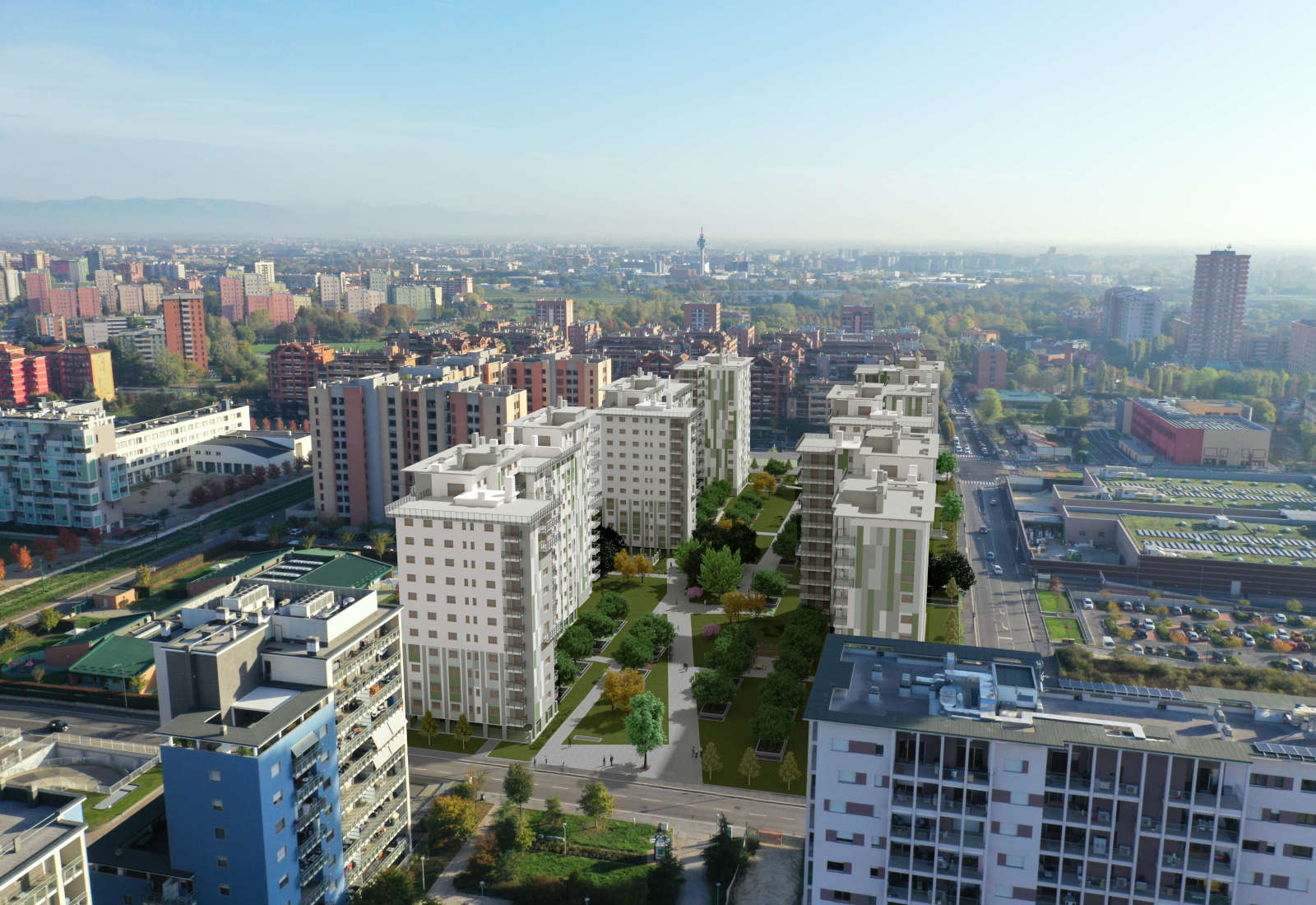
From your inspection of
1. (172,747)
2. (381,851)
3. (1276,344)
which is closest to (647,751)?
(381,851)

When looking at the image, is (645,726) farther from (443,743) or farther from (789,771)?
(443,743)

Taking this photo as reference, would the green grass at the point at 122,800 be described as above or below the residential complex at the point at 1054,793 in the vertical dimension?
below

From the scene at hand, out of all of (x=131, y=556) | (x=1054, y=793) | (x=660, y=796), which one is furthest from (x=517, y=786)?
(x=131, y=556)

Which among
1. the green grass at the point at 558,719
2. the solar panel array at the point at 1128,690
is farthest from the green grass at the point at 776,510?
the solar panel array at the point at 1128,690

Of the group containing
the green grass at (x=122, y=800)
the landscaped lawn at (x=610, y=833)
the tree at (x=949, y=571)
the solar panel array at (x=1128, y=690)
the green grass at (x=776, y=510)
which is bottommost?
the green grass at (x=122, y=800)

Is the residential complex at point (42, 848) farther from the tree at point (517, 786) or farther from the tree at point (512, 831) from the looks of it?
the tree at point (517, 786)

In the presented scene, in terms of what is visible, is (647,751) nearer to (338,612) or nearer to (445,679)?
(445,679)

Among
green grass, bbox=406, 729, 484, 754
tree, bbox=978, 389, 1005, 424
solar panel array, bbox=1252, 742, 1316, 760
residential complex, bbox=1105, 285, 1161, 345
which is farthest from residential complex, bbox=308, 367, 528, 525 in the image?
residential complex, bbox=1105, 285, 1161, 345
